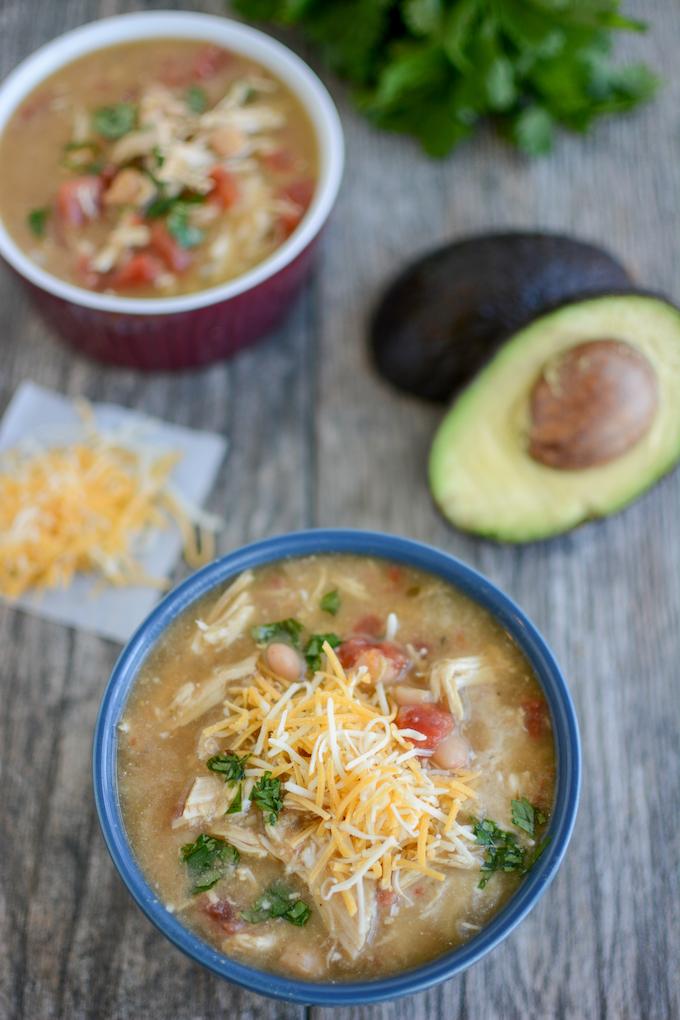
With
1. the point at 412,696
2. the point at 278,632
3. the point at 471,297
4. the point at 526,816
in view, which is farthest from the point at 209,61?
the point at 526,816

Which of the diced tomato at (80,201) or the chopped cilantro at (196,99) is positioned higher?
the chopped cilantro at (196,99)

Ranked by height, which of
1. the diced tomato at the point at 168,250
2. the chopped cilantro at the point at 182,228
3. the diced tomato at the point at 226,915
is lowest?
the diced tomato at the point at 226,915

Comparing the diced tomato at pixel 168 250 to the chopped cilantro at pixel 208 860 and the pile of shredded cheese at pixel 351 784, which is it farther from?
the chopped cilantro at pixel 208 860

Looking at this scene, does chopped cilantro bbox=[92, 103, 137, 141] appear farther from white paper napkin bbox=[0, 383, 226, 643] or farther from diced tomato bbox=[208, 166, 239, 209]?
white paper napkin bbox=[0, 383, 226, 643]

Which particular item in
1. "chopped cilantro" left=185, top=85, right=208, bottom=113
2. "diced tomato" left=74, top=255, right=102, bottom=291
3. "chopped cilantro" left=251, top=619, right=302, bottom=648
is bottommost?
"chopped cilantro" left=251, top=619, right=302, bottom=648

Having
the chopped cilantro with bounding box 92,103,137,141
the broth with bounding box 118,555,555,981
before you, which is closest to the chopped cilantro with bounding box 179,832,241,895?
the broth with bounding box 118,555,555,981

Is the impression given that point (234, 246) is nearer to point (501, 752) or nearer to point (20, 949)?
point (501, 752)

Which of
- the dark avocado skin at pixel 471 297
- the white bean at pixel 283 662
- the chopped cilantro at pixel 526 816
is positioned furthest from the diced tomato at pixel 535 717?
the dark avocado skin at pixel 471 297
